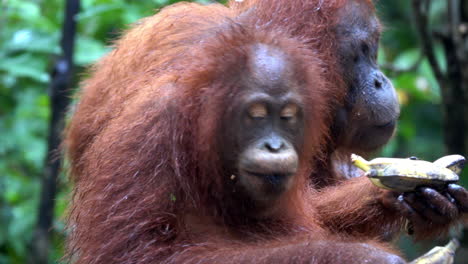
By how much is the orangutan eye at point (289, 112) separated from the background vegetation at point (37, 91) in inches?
76.5

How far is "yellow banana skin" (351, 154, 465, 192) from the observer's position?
10.9 ft

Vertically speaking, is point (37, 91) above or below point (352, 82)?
below

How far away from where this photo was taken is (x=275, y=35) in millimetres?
3473

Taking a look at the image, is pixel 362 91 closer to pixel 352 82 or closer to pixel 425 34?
pixel 352 82

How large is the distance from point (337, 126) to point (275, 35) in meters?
1.06

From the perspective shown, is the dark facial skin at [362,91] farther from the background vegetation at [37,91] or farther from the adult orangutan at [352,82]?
the background vegetation at [37,91]

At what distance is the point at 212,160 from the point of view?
3342 mm

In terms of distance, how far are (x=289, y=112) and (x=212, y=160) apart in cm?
42

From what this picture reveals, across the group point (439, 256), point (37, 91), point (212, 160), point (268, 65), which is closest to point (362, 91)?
point (268, 65)

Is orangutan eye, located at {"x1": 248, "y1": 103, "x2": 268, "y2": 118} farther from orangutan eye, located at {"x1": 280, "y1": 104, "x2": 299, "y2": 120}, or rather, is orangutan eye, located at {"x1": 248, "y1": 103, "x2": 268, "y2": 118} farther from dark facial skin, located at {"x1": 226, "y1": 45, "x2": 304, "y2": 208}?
orangutan eye, located at {"x1": 280, "y1": 104, "x2": 299, "y2": 120}

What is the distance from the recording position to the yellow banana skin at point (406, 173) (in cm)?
332

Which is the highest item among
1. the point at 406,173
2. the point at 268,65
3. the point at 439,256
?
Result: the point at 268,65

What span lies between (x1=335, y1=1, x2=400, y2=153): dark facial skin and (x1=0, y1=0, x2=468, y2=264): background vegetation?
1.20 meters

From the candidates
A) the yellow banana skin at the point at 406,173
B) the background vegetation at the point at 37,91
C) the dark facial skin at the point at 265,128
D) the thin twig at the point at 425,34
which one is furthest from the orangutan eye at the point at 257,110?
the thin twig at the point at 425,34
